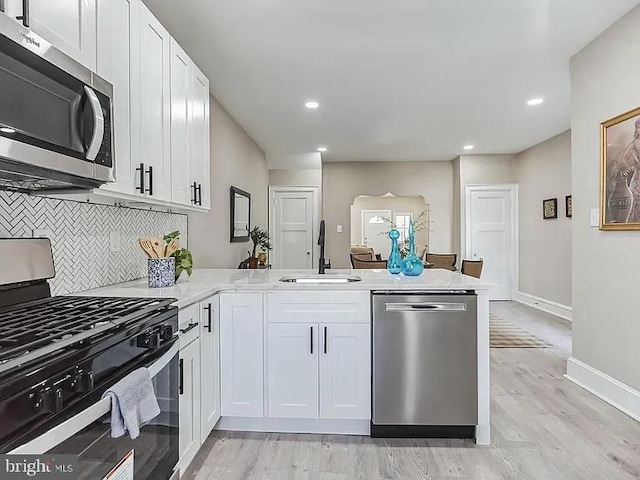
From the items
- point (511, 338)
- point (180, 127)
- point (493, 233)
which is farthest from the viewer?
point (493, 233)

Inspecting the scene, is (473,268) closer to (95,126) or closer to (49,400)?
(95,126)

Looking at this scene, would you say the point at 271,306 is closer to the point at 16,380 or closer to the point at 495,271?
the point at 16,380

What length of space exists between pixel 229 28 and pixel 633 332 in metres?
3.40

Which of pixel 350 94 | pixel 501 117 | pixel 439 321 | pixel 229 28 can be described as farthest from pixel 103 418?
pixel 501 117

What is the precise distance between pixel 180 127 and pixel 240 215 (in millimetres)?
2938

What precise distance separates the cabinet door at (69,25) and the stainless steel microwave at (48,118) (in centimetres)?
6

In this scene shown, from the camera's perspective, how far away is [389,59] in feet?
11.3

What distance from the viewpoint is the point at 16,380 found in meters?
0.89

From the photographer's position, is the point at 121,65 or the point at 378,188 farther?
the point at 378,188

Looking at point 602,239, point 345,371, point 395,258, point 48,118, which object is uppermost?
point 48,118

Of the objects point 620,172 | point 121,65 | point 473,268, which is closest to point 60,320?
point 121,65

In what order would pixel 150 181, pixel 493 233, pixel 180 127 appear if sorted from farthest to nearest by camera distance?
pixel 493 233
pixel 180 127
pixel 150 181

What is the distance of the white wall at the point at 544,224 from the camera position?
5.98 meters

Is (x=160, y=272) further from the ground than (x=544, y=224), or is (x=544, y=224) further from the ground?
(x=544, y=224)
